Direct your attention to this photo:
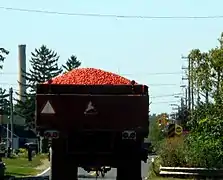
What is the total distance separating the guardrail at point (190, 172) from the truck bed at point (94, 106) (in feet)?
40.7

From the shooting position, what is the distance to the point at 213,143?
1289 inches

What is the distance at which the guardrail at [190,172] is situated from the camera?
29.7m

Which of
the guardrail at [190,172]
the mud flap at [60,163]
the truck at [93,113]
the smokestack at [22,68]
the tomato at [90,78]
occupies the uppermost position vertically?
the smokestack at [22,68]

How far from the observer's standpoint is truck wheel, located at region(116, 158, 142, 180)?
18628mm

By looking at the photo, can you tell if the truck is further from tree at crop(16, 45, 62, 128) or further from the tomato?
tree at crop(16, 45, 62, 128)

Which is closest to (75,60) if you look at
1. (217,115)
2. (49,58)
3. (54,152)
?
(49,58)

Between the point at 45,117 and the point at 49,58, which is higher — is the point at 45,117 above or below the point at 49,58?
below

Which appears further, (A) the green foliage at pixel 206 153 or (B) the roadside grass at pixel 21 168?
(B) the roadside grass at pixel 21 168

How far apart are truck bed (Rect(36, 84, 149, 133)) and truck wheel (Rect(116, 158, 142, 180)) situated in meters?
1.11

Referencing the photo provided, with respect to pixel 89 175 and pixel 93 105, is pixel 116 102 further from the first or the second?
pixel 89 175

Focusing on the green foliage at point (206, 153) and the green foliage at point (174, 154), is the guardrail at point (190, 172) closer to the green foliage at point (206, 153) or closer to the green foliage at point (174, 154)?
the green foliage at point (206, 153)

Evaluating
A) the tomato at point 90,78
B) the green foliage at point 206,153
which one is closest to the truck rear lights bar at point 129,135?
the tomato at point 90,78

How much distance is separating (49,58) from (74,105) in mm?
105460

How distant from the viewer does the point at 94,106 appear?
58.0 feet
